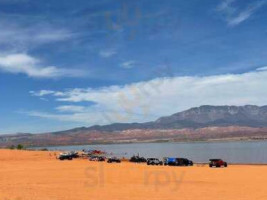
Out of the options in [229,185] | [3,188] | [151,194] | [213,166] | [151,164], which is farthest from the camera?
[151,164]

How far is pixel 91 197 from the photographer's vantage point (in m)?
27.0

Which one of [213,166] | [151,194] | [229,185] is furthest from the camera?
[213,166]

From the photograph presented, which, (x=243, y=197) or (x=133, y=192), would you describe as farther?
(x=133, y=192)

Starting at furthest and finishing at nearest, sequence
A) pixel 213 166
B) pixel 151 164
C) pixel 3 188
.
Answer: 1. pixel 151 164
2. pixel 213 166
3. pixel 3 188

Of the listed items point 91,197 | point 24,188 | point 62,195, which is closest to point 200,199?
point 91,197

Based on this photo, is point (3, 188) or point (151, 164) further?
point (151, 164)

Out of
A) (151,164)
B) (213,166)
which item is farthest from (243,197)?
(151,164)

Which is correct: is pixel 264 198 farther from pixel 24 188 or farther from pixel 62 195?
pixel 24 188

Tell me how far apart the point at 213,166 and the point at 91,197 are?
137 feet

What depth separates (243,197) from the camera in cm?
2708

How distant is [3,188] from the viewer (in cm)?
3116

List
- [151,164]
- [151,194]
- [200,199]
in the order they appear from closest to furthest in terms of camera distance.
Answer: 1. [200,199]
2. [151,194]
3. [151,164]

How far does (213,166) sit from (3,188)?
4121 cm

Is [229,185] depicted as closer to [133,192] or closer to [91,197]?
[133,192]
